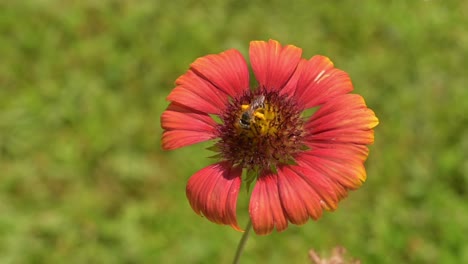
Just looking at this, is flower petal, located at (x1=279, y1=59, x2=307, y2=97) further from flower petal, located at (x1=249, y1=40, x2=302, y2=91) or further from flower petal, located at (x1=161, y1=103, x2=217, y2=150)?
flower petal, located at (x1=161, y1=103, x2=217, y2=150)

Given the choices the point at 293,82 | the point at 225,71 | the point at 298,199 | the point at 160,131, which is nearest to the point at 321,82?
the point at 293,82

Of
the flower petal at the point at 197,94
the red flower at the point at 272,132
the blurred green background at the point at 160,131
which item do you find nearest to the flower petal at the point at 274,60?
the red flower at the point at 272,132

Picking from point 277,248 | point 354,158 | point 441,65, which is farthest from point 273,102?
point 441,65

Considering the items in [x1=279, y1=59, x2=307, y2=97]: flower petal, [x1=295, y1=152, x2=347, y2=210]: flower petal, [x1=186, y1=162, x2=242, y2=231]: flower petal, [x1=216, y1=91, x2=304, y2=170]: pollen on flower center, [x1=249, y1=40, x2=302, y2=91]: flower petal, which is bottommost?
[x1=295, y1=152, x2=347, y2=210]: flower petal

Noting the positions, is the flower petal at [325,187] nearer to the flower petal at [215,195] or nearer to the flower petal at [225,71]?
the flower petal at [215,195]

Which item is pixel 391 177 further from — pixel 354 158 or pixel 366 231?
pixel 354 158

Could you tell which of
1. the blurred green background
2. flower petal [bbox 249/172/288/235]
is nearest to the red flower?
flower petal [bbox 249/172/288/235]

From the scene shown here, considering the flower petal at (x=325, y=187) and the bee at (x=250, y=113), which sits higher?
the bee at (x=250, y=113)
